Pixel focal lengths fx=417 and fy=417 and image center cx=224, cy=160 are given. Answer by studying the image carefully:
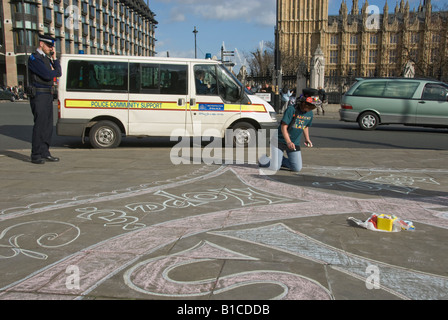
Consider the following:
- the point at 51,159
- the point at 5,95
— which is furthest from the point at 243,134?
the point at 5,95

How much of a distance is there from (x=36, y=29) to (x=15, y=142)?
5389 centimetres

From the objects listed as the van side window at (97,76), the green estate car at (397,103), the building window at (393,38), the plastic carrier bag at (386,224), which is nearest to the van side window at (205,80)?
the van side window at (97,76)

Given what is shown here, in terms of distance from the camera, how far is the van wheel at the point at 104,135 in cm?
984

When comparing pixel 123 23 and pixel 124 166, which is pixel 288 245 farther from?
pixel 123 23

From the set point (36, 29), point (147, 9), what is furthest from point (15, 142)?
point (147, 9)

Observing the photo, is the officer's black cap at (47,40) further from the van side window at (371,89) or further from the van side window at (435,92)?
the van side window at (435,92)

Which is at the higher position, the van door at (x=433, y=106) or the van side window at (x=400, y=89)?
the van side window at (x=400, y=89)

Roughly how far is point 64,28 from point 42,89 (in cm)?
6413

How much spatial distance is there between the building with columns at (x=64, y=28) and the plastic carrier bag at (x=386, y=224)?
60.0 meters

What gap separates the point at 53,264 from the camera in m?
3.19

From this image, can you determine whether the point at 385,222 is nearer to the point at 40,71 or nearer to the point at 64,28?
the point at 40,71

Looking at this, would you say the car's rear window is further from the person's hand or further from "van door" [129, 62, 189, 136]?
the person's hand

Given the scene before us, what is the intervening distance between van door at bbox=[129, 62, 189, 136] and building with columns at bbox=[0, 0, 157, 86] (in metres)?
53.0

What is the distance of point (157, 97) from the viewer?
974cm
